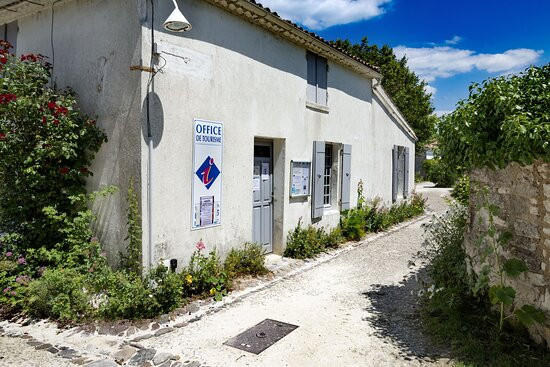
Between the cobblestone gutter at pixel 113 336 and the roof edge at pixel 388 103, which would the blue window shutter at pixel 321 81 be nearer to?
the roof edge at pixel 388 103

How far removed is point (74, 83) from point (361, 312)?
5.42m

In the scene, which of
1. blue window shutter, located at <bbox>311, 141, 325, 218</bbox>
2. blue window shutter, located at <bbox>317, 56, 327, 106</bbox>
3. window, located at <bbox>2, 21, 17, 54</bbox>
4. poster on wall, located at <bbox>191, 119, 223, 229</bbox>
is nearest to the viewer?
poster on wall, located at <bbox>191, 119, 223, 229</bbox>

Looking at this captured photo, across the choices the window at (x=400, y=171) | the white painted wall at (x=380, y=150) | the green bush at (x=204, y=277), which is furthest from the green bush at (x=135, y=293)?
the window at (x=400, y=171)

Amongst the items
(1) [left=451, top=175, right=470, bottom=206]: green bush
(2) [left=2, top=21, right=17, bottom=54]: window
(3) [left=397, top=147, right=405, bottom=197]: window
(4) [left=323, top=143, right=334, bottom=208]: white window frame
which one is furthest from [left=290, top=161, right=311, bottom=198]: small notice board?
(3) [left=397, top=147, right=405, bottom=197]: window

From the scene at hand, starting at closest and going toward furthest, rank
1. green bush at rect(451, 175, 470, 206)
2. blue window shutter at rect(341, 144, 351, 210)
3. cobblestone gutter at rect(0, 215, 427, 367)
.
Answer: cobblestone gutter at rect(0, 215, 427, 367) → green bush at rect(451, 175, 470, 206) → blue window shutter at rect(341, 144, 351, 210)

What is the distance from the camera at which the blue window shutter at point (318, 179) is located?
8461mm

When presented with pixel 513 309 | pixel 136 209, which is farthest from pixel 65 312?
pixel 513 309

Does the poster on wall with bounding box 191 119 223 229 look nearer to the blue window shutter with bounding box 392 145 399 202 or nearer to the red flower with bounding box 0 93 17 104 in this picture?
the red flower with bounding box 0 93 17 104

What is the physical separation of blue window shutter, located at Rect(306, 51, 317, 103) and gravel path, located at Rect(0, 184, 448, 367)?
378 cm

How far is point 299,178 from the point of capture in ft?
26.2

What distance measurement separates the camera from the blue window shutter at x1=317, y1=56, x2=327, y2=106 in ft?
28.6

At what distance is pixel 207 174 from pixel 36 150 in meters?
2.30

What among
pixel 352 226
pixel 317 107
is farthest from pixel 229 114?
pixel 352 226

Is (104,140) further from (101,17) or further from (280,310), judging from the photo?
(280,310)
